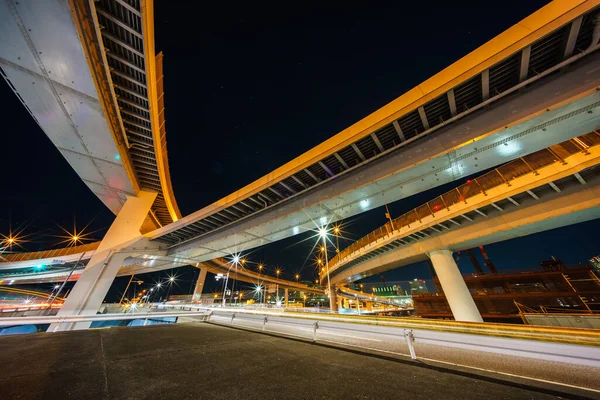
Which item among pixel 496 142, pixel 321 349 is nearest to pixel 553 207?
pixel 496 142

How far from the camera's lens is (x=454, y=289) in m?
13.8

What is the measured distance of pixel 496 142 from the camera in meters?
6.43

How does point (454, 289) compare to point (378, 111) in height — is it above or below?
below

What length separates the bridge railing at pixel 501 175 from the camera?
830cm

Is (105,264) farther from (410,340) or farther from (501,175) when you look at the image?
(501,175)

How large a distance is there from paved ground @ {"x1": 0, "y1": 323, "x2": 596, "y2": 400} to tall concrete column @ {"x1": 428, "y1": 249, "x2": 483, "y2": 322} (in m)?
13.9

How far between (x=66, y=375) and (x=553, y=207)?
58.5ft

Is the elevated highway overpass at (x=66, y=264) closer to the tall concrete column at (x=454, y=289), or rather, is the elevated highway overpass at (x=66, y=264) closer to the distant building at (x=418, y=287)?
the tall concrete column at (x=454, y=289)

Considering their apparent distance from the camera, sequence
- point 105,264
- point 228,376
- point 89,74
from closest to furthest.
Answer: point 228,376, point 89,74, point 105,264

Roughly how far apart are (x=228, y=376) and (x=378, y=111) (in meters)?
8.44

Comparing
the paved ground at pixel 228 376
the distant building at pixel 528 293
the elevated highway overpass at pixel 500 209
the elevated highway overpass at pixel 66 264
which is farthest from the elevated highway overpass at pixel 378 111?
the distant building at pixel 528 293

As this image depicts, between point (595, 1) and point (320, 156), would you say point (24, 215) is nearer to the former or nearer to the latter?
point (320, 156)

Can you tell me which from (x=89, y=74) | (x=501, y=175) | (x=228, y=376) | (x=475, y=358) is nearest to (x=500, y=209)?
(x=501, y=175)

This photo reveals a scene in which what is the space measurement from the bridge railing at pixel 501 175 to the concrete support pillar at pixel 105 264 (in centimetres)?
1885
